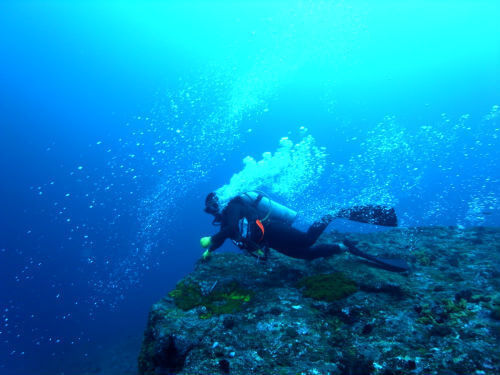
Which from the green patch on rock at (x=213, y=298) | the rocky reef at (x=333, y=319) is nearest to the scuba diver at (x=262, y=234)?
the rocky reef at (x=333, y=319)

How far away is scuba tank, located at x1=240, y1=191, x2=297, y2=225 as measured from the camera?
6.04 meters

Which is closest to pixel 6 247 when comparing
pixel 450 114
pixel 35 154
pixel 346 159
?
pixel 35 154

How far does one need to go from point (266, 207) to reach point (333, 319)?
3007 mm

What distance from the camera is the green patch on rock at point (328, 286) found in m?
4.06

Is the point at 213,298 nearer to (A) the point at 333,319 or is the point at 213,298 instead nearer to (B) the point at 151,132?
(A) the point at 333,319

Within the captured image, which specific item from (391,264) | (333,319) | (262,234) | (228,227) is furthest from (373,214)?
(228,227)

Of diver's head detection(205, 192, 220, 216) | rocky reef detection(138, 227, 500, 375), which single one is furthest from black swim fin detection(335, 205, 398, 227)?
diver's head detection(205, 192, 220, 216)

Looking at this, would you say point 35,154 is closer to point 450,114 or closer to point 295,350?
point 295,350

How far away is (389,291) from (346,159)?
115 m

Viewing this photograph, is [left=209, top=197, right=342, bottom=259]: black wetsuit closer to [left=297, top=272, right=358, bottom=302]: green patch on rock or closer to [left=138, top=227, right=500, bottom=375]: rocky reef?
[left=138, top=227, right=500, bottom=375]: rocky reef

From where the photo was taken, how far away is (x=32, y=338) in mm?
38094

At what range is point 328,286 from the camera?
4.30 m

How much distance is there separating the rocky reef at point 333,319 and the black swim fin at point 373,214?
976 millimetres

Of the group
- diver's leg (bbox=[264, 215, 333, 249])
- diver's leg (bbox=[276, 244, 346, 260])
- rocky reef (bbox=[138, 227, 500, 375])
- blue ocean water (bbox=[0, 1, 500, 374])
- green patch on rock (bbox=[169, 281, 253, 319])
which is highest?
blue ocean water (bbox=[0, 1, 500, 374])
